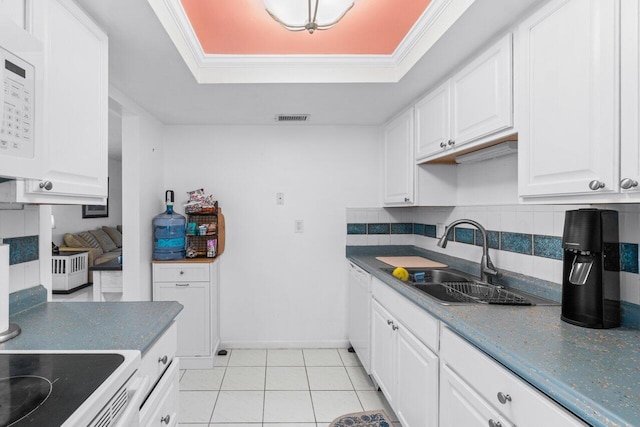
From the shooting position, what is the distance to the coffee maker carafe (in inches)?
47.0

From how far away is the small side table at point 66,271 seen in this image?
4.91 m

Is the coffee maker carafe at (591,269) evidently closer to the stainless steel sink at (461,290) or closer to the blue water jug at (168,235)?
the stainless steel sink at (461,290)

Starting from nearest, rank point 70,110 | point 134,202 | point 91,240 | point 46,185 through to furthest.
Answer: point 46,185
point 70,110
point 134,202
point 91,240

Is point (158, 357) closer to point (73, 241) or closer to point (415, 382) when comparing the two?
point (415, 382)

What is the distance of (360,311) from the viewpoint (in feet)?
9.16

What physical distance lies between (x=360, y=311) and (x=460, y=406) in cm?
149

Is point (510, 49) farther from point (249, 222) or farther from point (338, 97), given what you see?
point (249, 222)

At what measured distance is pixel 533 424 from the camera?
936 mm

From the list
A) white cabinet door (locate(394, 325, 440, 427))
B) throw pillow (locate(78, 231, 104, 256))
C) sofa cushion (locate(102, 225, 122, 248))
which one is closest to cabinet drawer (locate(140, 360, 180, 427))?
white cabinet door (locate(394, 325, 440, 427))

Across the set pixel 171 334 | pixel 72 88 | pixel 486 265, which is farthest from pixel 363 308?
pixel 72 88

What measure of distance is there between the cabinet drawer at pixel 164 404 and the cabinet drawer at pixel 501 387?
1167mm

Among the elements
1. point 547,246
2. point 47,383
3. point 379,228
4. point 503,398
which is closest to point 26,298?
point 47,383

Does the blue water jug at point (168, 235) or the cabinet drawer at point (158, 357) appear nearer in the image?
the cabinet drawer at point (158, 357)

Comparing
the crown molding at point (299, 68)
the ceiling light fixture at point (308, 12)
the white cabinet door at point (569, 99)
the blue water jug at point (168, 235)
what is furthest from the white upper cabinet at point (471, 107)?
the blue water jug at point (168, 235)
